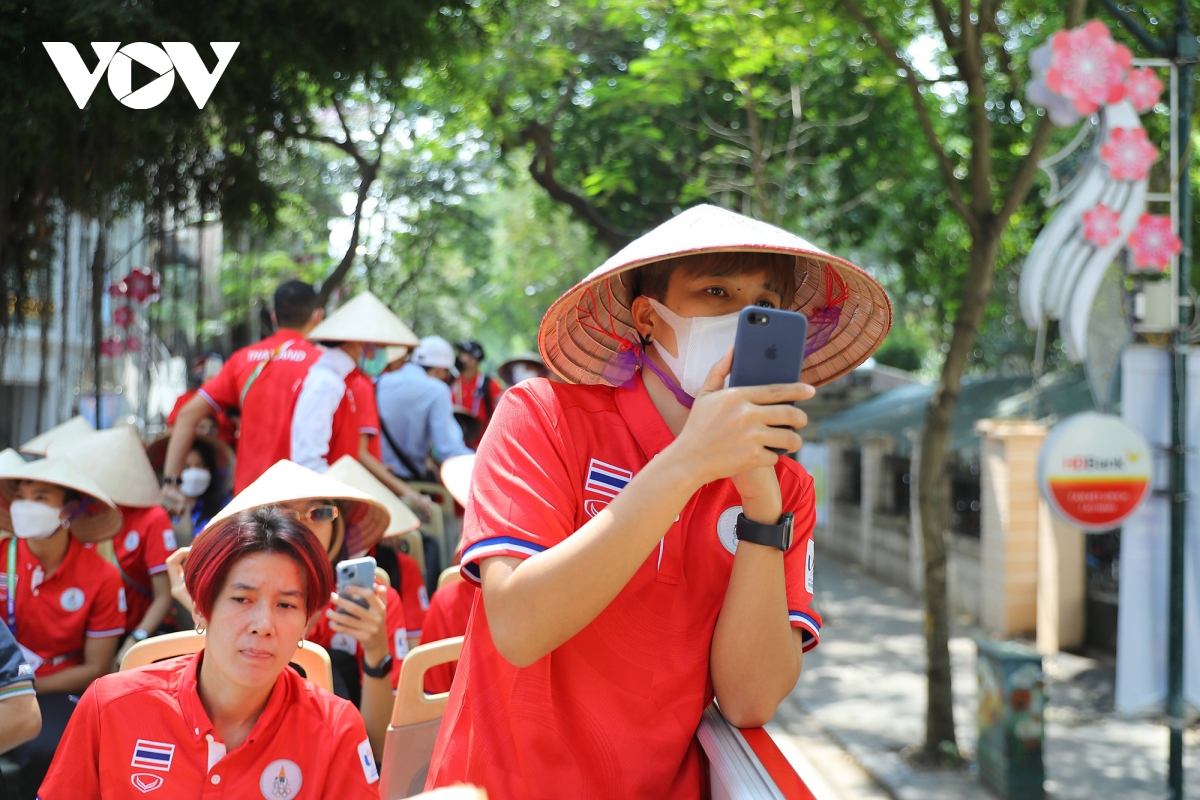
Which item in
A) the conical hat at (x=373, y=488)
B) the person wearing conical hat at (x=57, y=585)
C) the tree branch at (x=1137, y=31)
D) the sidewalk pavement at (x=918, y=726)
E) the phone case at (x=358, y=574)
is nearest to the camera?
the phone case at (x=358, y=574)

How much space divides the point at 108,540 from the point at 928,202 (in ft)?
34.6

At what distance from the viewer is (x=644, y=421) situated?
1655 millimetres

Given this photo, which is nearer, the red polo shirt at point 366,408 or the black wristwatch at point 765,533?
the black wristwatch at point 765,533

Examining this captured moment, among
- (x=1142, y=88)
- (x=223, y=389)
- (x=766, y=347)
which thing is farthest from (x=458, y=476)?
(x=1142, y=88)

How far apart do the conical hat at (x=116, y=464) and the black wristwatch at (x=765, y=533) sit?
3.48m

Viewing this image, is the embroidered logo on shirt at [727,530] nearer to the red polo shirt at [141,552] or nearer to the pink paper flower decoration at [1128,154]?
the red polo shirt at [141,552]

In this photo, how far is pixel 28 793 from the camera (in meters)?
3.34

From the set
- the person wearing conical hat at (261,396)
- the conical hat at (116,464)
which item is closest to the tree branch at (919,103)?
the person wearing conical hat at (261,396)

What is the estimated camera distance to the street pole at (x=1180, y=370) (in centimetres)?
580

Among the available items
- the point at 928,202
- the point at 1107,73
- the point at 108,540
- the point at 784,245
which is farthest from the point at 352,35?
the point at 928,202

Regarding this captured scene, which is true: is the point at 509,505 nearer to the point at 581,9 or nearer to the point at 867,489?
the point at 581,9

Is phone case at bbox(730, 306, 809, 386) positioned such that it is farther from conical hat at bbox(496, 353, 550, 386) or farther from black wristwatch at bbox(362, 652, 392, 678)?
conical hat at bbox(496, 353, 550, 386)

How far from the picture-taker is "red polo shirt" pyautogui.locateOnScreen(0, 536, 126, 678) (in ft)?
12.4

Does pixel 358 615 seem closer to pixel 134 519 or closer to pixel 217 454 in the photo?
pixel 134 519
